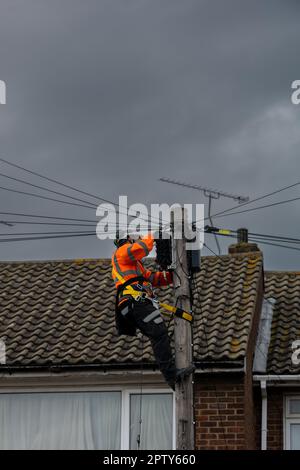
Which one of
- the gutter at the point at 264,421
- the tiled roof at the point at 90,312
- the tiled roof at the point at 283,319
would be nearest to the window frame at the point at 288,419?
the gutter at the point at 264,421

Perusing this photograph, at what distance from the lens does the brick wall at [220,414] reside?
18.0 metres

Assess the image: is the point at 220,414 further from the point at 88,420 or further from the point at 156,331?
the point at 156,331

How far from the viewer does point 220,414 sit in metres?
18.2

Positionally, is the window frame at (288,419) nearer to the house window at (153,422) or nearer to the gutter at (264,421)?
the gutter at (264,421)

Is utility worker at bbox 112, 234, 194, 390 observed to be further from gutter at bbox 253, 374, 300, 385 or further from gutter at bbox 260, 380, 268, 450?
gutter at bbox 260, 380, 268, 450

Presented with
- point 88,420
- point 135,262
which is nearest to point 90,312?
point 88,420

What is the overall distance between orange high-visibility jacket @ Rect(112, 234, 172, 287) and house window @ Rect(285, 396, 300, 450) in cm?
537

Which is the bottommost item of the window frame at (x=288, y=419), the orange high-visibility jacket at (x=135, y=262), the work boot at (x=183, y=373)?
the work boot at (x=183, y=373)

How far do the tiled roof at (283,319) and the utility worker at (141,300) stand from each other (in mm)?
4758

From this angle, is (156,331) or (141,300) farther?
(141,300)

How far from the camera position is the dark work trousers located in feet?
46.4

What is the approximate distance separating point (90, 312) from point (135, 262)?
18.8 ft
